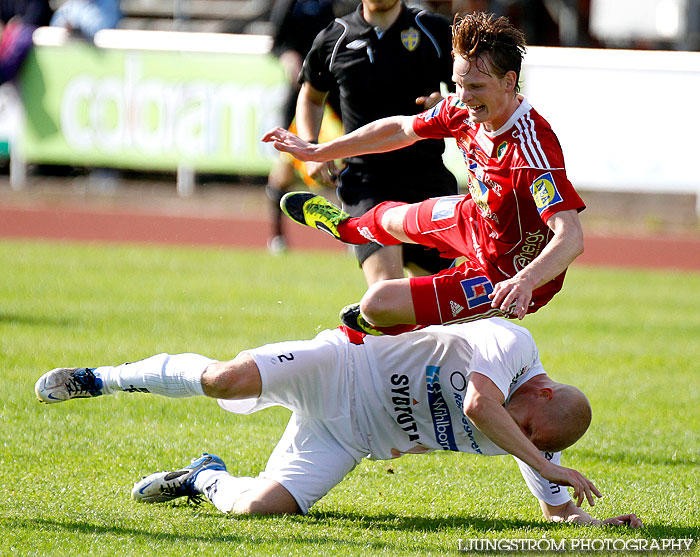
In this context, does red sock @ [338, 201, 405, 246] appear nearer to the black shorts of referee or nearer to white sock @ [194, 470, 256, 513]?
the black shorts of referee

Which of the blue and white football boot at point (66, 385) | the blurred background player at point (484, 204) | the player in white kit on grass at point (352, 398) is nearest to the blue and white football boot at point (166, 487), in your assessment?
the player in white kit on grass at point (352, 398)

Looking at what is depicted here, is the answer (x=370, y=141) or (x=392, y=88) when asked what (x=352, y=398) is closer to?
(x=370, y=141)

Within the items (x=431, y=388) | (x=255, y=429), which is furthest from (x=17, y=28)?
(x=431, y=388)

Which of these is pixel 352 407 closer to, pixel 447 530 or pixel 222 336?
pixel 447 530


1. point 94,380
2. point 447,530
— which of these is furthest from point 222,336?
point 447,530

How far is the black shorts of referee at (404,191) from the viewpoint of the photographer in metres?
6.32

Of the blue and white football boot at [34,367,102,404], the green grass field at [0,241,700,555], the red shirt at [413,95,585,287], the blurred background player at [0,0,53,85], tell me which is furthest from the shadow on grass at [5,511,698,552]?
the blurred background player at [0,0,53,85]

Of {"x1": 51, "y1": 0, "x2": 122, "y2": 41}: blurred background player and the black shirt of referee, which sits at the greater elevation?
the black shirt of referee

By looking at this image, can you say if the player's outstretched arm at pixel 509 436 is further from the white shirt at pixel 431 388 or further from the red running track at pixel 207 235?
the red running track at pixel 207 235

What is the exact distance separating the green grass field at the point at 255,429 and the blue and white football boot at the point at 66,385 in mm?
384

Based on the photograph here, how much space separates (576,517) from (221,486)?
1.48 metres

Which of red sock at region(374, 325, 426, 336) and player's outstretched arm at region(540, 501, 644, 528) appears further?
red sock at region(374, 325, 426, 336)

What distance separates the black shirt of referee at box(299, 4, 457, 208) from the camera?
6.28 metres

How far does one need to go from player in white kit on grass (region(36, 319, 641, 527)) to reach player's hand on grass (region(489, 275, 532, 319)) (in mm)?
302
